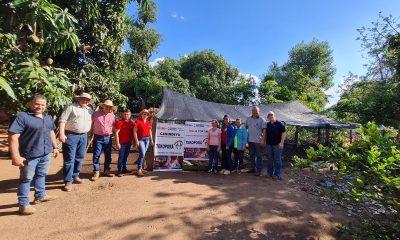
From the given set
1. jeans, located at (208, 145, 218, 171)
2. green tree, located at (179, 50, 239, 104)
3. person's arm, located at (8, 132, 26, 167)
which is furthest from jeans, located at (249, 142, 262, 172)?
green tree, located at (179, 50, 239, 104)

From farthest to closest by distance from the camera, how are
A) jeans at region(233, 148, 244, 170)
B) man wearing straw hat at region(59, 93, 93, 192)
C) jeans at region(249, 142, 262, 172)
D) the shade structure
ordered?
the shade structure < jeans at region(233, 148, 244, 170) < jeans at region(249, 142, 262, 172) < man wearing straw hat at region(59, 93, 93, 192)

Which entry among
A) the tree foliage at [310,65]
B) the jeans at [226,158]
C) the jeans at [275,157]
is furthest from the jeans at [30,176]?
the tree foliage at [310,65]

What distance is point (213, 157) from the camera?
7543 mm

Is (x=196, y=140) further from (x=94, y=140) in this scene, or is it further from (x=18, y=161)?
(x=18, y=161)

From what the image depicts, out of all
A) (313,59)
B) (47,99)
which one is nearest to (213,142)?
(47,99)

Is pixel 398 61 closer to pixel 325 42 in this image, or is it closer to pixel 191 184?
pixel 191 184

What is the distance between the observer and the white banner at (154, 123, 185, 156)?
7250 millimetres

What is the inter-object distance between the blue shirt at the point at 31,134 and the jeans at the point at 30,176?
0.37 feet

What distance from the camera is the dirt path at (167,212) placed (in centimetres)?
381

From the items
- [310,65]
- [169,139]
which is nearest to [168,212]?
[169,139]

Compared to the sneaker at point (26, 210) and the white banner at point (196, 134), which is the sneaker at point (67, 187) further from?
the white banner at point (196, 134)

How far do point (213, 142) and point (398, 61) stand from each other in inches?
368

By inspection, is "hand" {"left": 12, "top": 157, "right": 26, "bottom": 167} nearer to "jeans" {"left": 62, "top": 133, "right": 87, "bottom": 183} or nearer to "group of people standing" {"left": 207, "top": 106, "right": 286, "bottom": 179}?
"jeans" {"left": 62, "top": 133, "right": 87, "bottom": 183}

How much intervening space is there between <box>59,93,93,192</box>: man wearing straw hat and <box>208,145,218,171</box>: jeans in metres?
3.19
